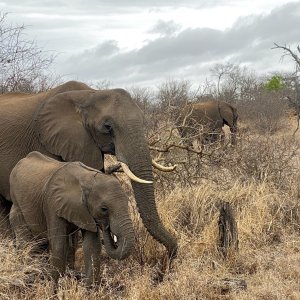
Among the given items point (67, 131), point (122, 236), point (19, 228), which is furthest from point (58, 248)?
point (67, 131)

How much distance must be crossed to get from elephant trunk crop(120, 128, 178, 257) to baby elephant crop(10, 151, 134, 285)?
56cm

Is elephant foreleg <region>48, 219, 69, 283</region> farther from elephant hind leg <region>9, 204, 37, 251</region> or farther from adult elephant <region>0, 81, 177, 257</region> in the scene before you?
adult elephant <region>0, 81, 177, 257</region>

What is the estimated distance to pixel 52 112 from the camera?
656cm

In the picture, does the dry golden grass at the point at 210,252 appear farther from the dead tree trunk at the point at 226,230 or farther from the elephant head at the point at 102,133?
the elephant head at the point at 102,133

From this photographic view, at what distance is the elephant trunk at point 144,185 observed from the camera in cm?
601

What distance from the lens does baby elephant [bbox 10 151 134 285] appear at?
5.26 metres

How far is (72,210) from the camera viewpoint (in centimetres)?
545

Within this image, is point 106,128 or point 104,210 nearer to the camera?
point 104,210

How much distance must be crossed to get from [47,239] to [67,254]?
0.25 m

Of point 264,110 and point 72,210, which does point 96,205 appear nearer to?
point 72,210

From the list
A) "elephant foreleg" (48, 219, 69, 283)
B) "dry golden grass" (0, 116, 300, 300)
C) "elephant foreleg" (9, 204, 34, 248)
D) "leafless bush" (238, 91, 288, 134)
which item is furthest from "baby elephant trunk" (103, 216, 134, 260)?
"leafless bush" (238, 91, 288, 134)

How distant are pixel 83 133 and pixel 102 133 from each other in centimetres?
23

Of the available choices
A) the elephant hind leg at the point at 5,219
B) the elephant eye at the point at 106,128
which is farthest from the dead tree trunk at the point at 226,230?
the elephant hind leg at the point at 5,219

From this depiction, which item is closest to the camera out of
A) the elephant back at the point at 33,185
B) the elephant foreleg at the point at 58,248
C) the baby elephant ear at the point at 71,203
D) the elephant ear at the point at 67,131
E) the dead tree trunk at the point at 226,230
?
the baby elephant ear at the point at 71,203
